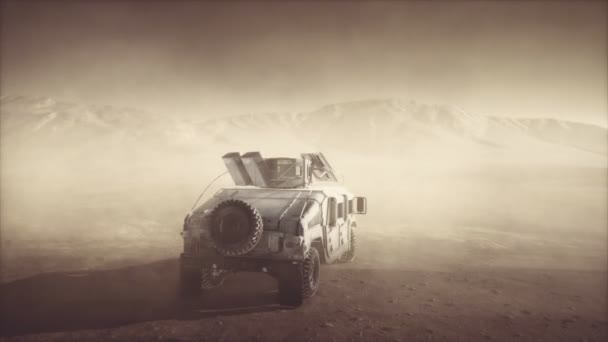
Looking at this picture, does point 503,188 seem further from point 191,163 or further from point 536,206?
point 191,163

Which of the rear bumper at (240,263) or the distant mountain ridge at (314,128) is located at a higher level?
the distant mountain ridge at (314,128)

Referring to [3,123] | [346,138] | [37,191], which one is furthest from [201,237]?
[346,138]

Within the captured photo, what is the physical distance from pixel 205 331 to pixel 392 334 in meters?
2.81

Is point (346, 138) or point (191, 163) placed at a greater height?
point (346, 138)

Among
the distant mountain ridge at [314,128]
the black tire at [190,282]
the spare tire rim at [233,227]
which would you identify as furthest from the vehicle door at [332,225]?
the distant mountain ridge at [314,128]

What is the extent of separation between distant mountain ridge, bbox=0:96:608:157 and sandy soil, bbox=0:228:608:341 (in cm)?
6097

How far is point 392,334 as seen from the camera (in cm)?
515

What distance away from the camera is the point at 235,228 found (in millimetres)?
5719

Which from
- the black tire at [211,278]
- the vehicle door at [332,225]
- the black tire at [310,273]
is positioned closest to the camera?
the black tire at [310,273]

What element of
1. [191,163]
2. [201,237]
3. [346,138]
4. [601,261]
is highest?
[346,138]

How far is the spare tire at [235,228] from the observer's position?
5.65 metres

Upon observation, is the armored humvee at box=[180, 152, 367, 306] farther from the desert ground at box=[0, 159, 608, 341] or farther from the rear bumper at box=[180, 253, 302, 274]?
the desert ground at box=[0, 159, 608, 341]

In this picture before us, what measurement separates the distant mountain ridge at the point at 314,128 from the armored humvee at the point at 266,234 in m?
62.1

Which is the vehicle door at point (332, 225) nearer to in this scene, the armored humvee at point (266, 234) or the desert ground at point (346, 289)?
the armored humvee at point (266, 234)
